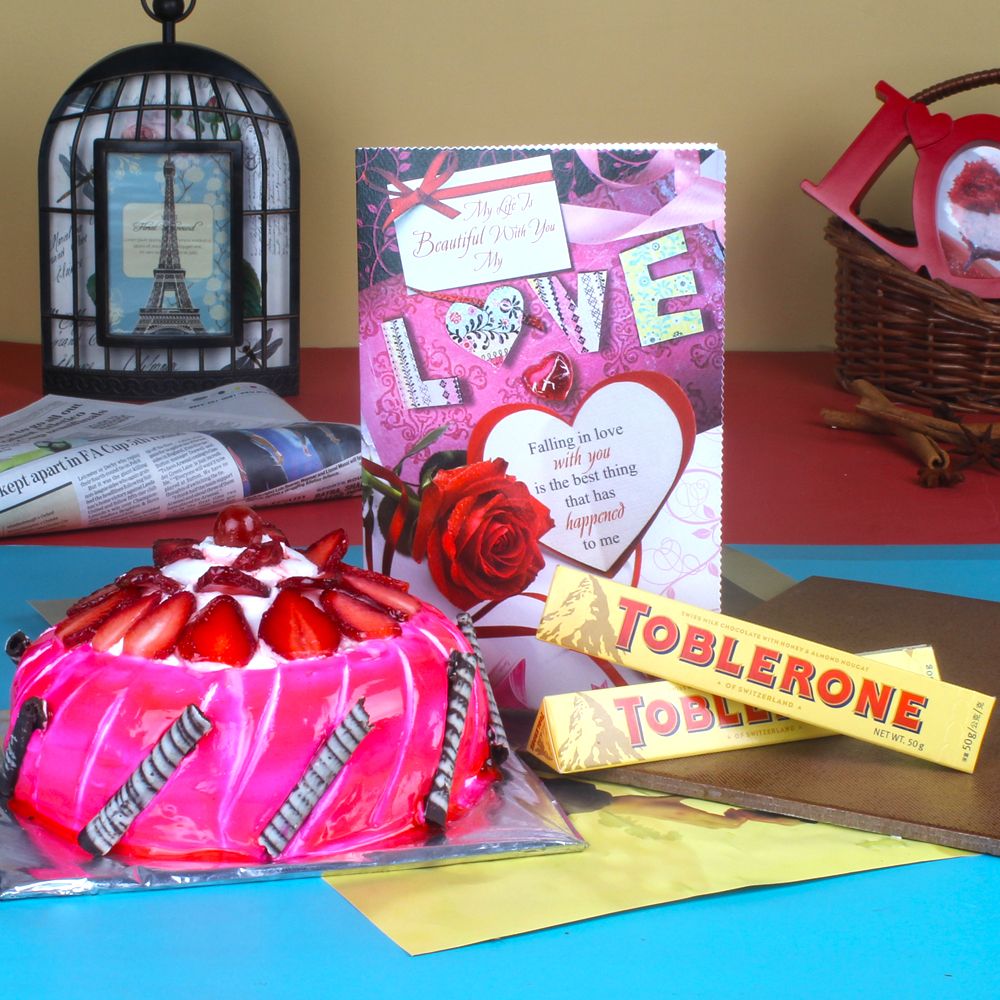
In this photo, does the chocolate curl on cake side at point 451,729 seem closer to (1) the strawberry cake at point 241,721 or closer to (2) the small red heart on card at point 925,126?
(1) the strawberry cake at point 241,721

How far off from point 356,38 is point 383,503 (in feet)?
3.79

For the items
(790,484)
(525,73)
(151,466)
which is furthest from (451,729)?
(525,73)

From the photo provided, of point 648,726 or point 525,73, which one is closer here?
point 648,726

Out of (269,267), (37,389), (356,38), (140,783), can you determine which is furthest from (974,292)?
(140,783)

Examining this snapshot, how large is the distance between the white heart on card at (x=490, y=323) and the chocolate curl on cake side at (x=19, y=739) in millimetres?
235

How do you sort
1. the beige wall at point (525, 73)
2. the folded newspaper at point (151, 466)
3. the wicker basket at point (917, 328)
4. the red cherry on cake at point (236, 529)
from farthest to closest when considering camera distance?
the beige wall at point (525, 73), the wicker basket at point (917, 328), the folded newspaper at point (151, 466), the red cherry on cake at point (236, 529)

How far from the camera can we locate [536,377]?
0.60m

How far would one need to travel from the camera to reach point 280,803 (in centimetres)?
46

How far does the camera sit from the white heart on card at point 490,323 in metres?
0.59

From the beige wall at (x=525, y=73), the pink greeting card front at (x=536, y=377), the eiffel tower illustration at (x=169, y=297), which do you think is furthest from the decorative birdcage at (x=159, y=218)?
the pink greeting card front at (x=536, y=377)

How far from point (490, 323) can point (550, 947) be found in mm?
279

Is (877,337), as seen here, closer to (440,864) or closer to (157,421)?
(157,421)

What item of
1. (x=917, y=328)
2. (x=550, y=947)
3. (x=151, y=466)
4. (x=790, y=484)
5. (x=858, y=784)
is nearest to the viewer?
(x=550, y=947)

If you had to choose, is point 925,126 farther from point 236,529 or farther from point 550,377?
point 236,529
